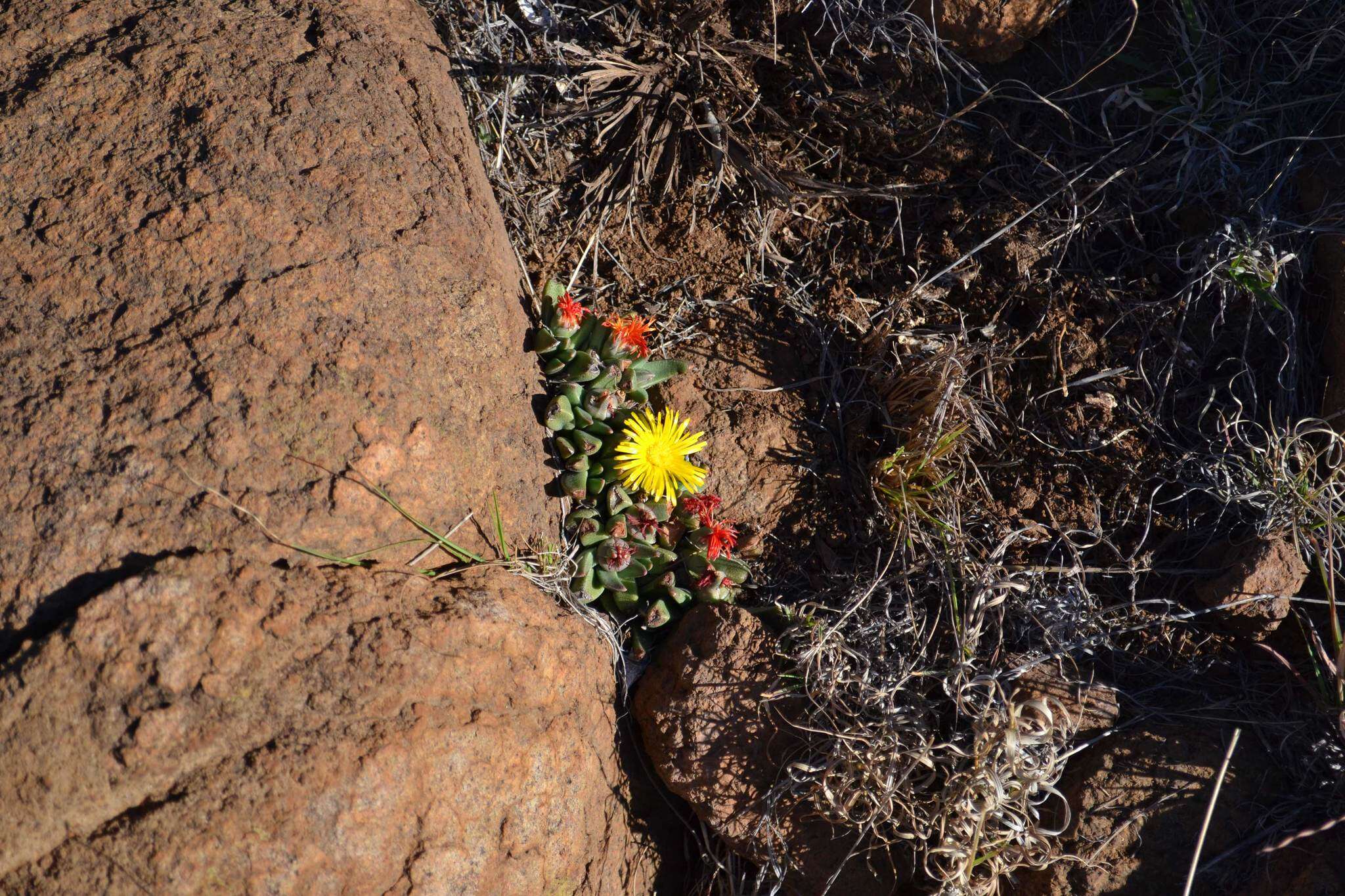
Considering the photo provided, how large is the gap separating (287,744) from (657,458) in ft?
4.28

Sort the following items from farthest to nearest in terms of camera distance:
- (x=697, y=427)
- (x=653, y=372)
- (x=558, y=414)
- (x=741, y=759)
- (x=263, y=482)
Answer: (x=697, y=427) → (x=653, y=372) → (x=558, y=414) → (x=741, y=759) → (x=263, y=482)

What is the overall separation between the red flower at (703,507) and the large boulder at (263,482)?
1.61 feet

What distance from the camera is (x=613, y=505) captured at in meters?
2.69

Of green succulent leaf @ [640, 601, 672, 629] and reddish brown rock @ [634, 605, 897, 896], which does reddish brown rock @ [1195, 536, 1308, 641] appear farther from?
green succulent leaf @ [640, 601, 672, 629]

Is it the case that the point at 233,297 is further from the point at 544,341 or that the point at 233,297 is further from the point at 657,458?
the point at 657,458

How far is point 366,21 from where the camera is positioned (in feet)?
8.45

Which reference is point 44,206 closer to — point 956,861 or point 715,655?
point 715,655

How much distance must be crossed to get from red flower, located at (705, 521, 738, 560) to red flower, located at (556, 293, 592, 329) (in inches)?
30.2

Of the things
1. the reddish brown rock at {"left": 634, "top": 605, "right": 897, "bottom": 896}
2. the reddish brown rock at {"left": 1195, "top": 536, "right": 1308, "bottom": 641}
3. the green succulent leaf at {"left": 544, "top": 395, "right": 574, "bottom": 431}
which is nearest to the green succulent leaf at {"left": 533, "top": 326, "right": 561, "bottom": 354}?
the green succulent leaf at {"left": 544, "top": 395, "right": 574, "bottom": 431}

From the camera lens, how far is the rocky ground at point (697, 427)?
71.1 inches

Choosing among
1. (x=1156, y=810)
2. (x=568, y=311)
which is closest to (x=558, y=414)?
(x=568, y=311)

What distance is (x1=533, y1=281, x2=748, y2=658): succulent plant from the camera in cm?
266

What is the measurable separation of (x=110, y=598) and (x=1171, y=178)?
335cm

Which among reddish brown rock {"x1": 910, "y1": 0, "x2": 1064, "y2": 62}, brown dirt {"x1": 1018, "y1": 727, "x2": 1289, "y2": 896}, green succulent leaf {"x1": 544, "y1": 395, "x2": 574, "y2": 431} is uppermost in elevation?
reddish brown rock {"x1": 910, "y1": 0, "x2": 1064, "y2": 62}
